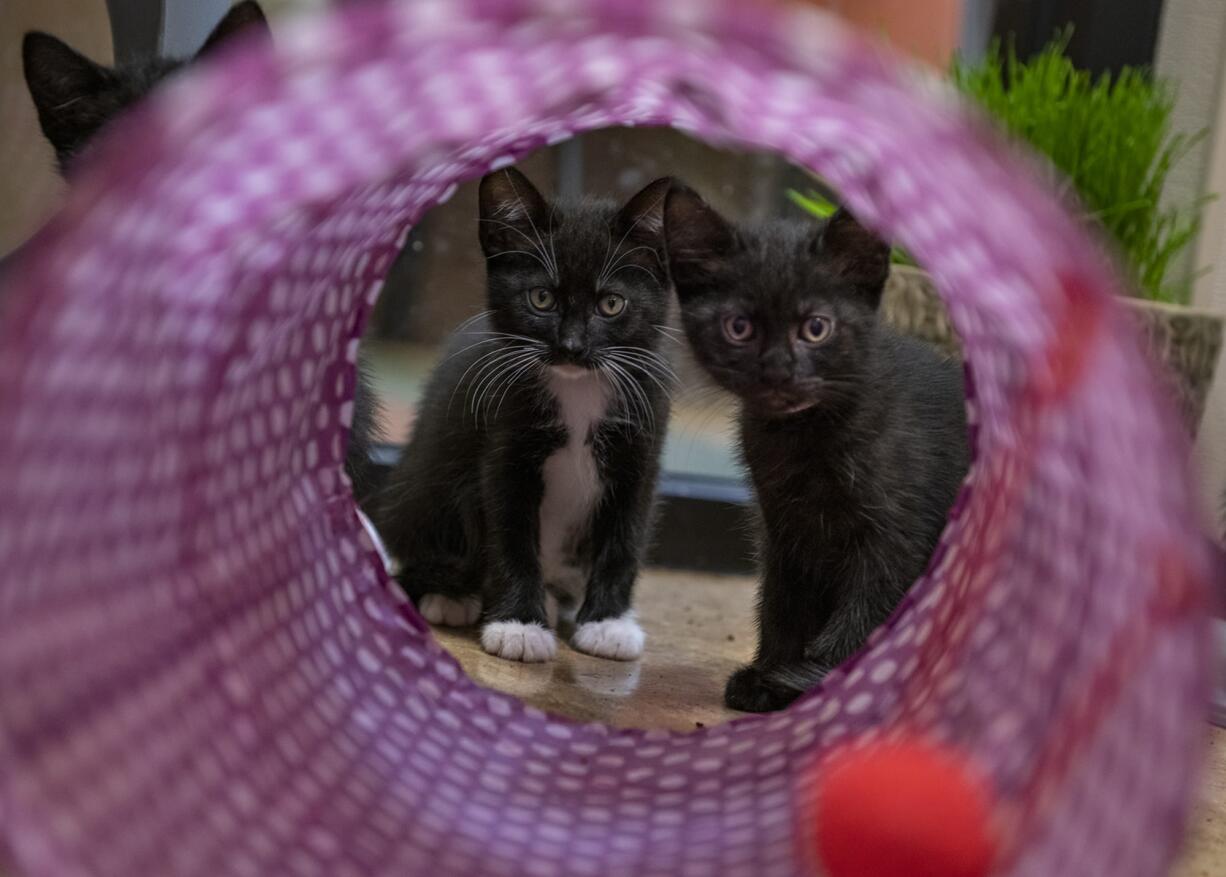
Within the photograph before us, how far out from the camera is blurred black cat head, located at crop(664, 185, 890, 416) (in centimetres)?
145

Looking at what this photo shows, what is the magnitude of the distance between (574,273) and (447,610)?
1.98ft

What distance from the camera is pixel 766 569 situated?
166cm

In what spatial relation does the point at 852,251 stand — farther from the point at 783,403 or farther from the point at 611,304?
the point at 611,304

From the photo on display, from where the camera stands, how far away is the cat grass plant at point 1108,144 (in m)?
1.96

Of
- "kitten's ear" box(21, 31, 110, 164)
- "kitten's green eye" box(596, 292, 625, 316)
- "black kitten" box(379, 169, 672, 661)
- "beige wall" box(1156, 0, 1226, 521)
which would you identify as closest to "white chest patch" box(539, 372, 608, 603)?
"black kitten" box(379, 169, 672, 661)

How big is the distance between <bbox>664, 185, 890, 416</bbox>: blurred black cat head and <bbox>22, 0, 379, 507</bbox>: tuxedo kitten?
0.61 m

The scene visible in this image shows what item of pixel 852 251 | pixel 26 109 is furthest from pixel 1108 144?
pixel 26 109

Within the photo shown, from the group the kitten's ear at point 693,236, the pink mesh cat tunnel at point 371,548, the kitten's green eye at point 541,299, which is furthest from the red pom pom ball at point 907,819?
the kitten's green eye at point 541,299

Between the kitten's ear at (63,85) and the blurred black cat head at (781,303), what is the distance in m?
0.91

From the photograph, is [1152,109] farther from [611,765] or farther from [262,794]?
[262,794]

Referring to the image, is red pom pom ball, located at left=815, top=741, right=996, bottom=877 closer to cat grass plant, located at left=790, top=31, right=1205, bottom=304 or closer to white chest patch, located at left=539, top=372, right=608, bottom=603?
white chest patch, located at left=539, top=372, right=608, bottom=603

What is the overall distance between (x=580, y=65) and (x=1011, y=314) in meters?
0.38

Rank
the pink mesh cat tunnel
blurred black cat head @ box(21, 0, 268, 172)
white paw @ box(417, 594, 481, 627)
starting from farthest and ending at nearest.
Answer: white paw @ box(417, 594, 481, 627) < blurred black cat head @ box(21, 0, 268, 172) < the pink mesh cat tunnel

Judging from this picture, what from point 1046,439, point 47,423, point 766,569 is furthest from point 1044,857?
point 766,569
